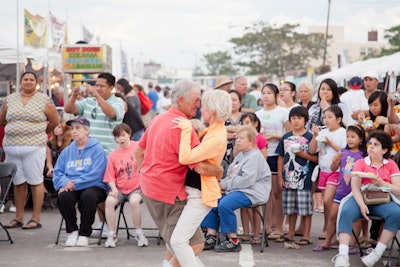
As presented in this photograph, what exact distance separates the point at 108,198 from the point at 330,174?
264 centimetres

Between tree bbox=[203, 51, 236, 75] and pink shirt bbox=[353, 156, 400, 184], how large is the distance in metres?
91.8

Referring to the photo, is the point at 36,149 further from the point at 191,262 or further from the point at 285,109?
the point at 191,262

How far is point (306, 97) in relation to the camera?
1059 centimetres

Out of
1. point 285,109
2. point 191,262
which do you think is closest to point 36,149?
point 285,109

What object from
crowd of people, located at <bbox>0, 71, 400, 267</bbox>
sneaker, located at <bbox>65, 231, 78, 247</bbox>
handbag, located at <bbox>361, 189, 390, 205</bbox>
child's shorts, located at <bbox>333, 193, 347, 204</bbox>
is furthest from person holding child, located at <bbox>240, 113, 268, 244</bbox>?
sneaker, located at <bbox>65, 231, 78, 247</bbox>

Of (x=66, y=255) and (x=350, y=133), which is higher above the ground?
(x=350, y=133)

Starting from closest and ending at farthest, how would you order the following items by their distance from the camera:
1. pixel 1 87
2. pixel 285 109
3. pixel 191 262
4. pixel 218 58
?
pixel 191 262
pixel 285 109
pixel 1 87
pixel 218 58

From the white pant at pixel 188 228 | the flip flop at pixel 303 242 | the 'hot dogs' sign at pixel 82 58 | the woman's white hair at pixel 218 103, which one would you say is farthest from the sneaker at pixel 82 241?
the 'hot dogs' sign at pixel 82 58

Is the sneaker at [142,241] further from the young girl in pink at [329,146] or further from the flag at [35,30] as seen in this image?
the flag at [35,30]

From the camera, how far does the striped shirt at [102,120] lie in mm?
9617

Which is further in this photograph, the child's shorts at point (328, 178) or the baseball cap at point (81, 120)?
the baseball cap at point (81, 120)

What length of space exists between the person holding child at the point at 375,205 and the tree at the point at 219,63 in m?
91.9

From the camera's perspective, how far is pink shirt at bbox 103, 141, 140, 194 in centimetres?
900

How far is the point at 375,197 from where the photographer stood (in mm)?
7645
